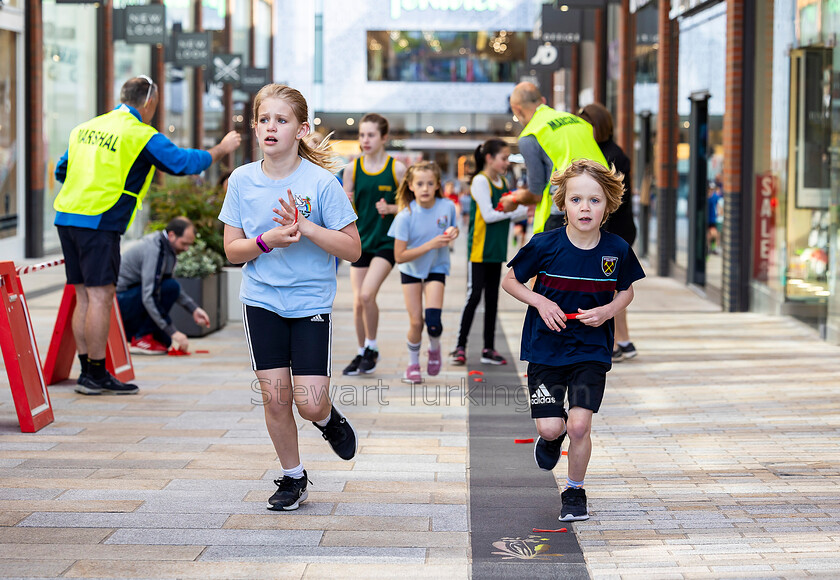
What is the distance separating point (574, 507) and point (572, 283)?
2.91 feet

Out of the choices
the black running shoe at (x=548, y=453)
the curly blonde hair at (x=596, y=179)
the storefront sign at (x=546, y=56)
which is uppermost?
the storefront sign at (x=546, y=56)

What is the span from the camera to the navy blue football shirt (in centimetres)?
459

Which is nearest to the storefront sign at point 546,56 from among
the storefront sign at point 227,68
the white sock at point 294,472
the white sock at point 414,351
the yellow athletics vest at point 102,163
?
the storefront sign at point 227,68

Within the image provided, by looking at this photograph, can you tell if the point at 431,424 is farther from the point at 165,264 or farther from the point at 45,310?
the point at 45,310

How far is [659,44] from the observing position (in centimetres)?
1603

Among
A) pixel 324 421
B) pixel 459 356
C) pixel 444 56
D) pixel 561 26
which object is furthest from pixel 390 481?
pixel 444 56

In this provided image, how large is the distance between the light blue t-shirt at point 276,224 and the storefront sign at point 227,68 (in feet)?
84.2

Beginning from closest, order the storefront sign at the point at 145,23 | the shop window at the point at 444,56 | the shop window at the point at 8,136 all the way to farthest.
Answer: the shop window at the point at 8,136 < the storefront sign at the point at 145,23 < the shop window at the point at 444,56

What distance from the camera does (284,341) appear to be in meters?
4.60

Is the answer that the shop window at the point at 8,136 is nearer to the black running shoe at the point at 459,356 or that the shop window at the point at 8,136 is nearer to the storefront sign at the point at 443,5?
the black running shoe at the point at 459,356

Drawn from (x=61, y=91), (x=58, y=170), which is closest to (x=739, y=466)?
(x=58, y=170)

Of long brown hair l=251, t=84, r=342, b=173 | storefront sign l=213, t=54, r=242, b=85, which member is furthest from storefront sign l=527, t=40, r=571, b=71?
long brown hair l=251, t=84, r=342, b=173

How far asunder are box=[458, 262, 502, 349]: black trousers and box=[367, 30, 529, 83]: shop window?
4250 centimetres

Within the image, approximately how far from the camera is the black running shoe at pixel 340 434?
4887mm
